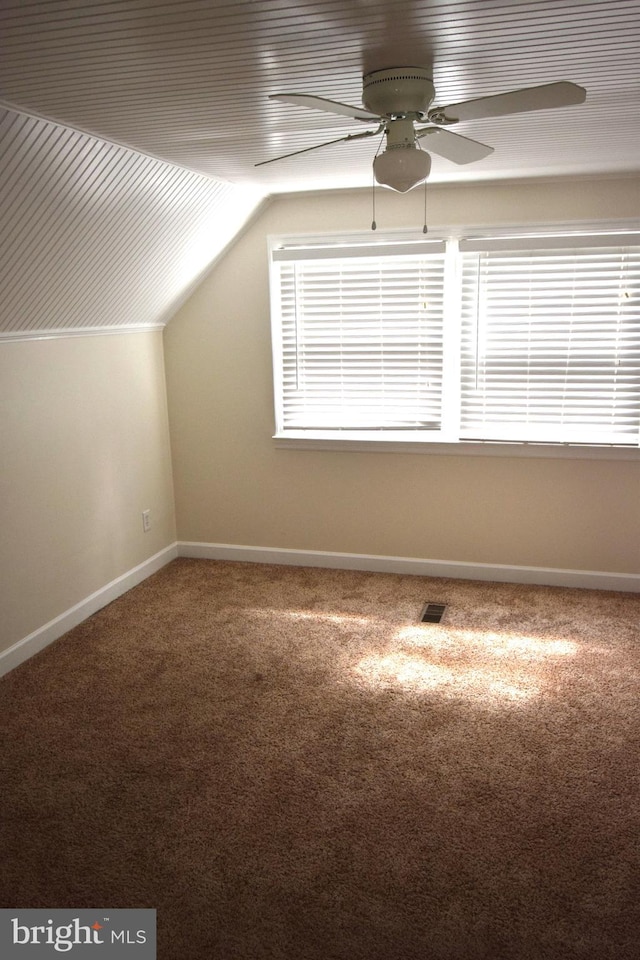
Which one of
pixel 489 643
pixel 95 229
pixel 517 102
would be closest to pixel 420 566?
pixel 489 643

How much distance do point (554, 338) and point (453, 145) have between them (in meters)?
1.86

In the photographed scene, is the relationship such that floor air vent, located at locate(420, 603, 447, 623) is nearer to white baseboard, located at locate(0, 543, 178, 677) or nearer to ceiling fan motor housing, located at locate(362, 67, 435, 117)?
white baseboard, located at locate(0, 543, 178, 677)

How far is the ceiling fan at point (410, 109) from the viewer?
6.61ft

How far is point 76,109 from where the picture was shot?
7.97 feet

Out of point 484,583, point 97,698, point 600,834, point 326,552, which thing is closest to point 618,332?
point 484,583

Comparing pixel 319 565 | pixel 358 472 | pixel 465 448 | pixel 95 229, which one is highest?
pixel 95 229

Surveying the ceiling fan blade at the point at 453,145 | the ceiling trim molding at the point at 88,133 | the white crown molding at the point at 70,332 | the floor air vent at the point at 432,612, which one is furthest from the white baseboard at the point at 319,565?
the ceiling fan blade at the point at 453,145

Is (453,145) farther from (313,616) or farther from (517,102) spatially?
(313,616)

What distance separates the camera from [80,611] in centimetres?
407

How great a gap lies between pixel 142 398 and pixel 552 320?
239cm

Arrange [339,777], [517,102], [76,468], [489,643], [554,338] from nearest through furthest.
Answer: [517,102], [339,777], [489,643], [76,468], [554,338]

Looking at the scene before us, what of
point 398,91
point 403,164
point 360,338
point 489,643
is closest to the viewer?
point 398,91

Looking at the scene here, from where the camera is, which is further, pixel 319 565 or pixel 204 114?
pixel 319 565

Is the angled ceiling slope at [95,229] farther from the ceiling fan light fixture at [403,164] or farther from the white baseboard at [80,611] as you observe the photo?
the white baseboard at [80,611]
